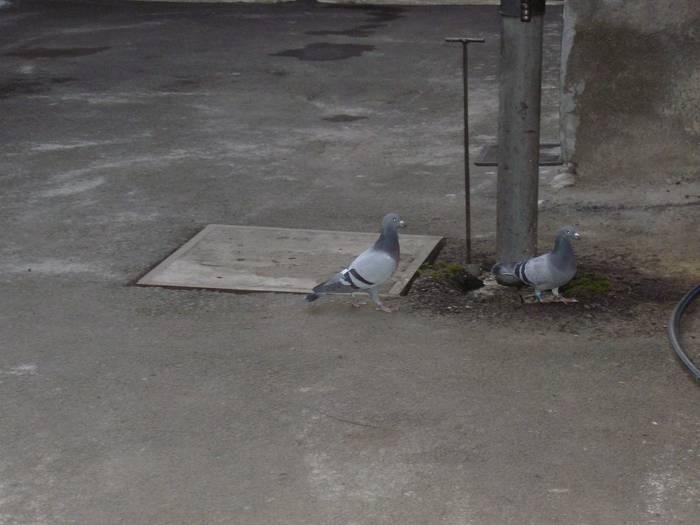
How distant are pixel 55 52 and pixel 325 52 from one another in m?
3.84

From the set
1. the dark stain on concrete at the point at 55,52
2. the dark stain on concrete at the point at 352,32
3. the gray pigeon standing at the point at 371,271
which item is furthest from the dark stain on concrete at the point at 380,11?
Answer: the gray pigeon standing at the point at 371,271

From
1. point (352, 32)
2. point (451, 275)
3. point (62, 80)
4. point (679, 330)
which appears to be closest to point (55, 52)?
point (62, 80)

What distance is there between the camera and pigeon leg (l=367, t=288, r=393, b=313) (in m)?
7.22

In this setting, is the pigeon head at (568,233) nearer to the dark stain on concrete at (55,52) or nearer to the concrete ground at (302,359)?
the concrete ground at (302,359)

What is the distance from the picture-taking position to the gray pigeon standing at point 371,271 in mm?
7094

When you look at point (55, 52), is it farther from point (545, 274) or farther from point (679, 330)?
point (679, 330)

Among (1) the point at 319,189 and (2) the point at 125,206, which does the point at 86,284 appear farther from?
(1) the point at 319,189

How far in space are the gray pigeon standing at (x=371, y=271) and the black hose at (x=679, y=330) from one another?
1704 millimetres

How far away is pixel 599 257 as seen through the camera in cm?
822

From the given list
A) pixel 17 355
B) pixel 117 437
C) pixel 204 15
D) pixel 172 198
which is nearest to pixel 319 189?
pixel 172 198

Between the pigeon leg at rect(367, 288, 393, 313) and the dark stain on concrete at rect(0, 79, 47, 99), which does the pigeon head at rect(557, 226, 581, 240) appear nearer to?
the pigeon leg at rect(367, 288, 393, 313)

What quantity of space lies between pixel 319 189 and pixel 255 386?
13.2 ft

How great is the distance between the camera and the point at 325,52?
53.8 ft

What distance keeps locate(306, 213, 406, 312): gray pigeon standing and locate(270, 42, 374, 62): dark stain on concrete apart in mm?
8997
